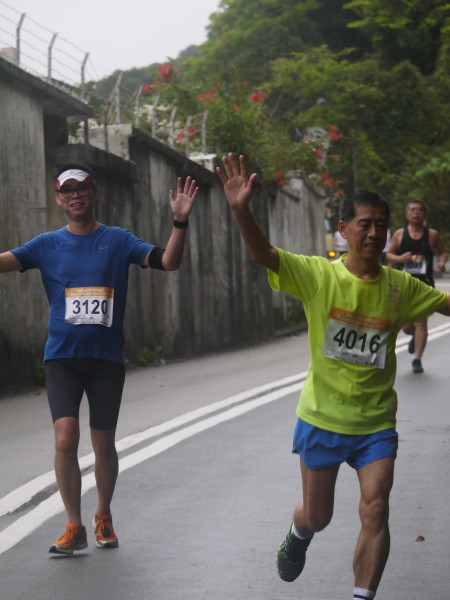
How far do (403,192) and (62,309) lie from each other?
48183 mm

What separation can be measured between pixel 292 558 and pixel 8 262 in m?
2.04

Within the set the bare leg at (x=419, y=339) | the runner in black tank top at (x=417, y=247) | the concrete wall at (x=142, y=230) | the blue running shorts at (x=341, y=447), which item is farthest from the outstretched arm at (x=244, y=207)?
the bare leg at (x=419, y=339)

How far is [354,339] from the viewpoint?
5.02 m

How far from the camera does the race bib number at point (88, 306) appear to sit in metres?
6.00

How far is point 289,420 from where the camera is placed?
10625 millimetres

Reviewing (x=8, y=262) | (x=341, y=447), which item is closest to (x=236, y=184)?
(x=341, y=447)

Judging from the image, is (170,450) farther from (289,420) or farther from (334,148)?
(334,148)

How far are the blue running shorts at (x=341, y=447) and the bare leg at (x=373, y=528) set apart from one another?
0.17 feet

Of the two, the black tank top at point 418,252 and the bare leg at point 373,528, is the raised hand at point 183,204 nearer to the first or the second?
the bare leg at point 373,528

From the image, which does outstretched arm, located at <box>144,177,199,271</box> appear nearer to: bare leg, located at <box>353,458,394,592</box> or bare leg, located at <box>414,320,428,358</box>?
bare leg, located at <box>353,458,394,592</box>

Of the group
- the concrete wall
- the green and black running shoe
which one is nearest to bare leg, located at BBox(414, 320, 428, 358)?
the concrete wall

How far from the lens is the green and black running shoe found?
5.29 metres

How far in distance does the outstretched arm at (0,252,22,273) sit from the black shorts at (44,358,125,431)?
19.4 inches

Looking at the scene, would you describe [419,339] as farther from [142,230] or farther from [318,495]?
[318,495]
